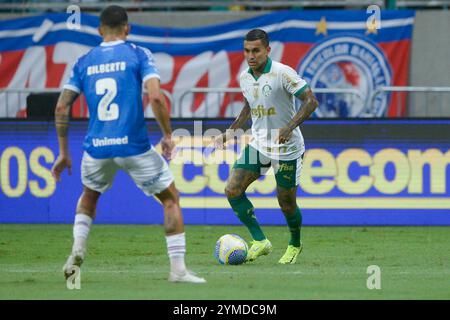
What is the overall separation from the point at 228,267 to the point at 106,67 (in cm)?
297

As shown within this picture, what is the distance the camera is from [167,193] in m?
9.59

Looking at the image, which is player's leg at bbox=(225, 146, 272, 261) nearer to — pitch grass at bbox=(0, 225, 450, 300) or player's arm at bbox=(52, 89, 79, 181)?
pitch grass at bbox=(0, 225, 450, 300)

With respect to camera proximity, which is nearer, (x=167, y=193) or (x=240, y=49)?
(x=167, y=193)

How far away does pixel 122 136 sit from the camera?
9.42 m

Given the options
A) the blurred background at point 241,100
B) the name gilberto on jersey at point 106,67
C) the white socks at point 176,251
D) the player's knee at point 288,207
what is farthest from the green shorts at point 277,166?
the blurred background at point 241,100

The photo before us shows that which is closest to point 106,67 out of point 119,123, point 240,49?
point 119,123

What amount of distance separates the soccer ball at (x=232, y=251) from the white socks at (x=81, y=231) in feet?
7.69

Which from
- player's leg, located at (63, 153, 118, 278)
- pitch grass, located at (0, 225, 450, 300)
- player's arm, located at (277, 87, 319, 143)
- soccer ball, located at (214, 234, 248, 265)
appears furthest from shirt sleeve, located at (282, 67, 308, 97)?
player's leg, located at (63, 153, 118, 278)

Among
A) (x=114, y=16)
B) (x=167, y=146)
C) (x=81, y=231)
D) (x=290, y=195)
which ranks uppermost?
(x=114, y=16)

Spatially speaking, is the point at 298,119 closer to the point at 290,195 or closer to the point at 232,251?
the point at 290,195

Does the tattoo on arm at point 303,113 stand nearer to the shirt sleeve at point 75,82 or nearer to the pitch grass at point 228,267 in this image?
the pitch grass at point 228,267

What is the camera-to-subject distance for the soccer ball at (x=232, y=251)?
1175 centimetres

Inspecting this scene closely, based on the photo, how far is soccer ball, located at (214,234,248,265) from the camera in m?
11.8

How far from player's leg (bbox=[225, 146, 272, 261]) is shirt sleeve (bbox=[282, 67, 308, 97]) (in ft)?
2.69
